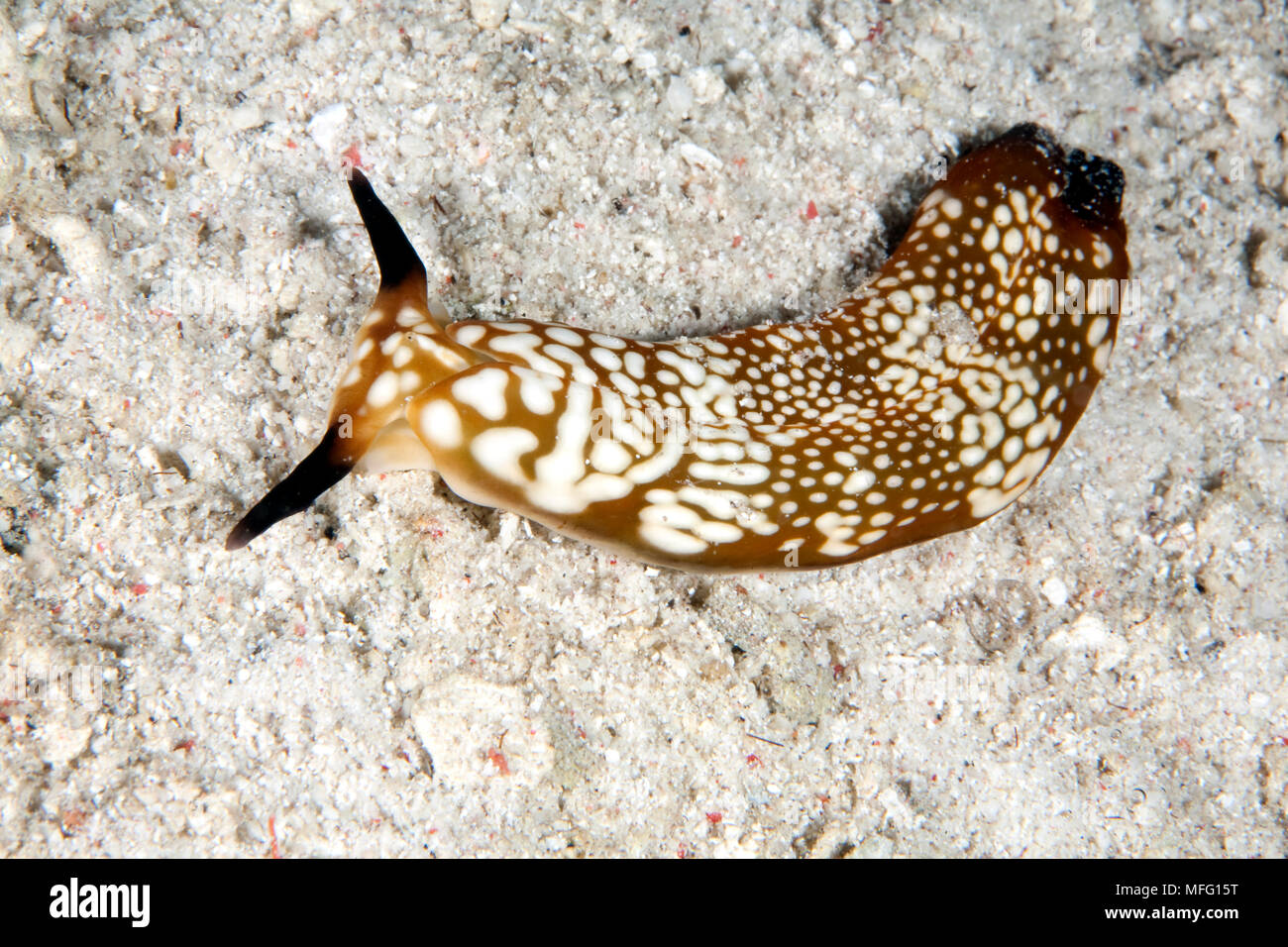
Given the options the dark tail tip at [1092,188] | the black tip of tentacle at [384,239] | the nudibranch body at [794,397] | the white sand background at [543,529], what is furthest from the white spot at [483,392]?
the dark tail tip at [1092,188]

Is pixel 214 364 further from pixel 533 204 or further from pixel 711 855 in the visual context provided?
pixel 711 855

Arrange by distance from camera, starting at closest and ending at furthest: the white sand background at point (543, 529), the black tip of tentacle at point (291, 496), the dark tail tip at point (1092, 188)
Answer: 1. the black tip of tentacle at point (291, 496)
2. the white sand background at point (543, 529)
3. the dark tail tip at point (1092, 188)

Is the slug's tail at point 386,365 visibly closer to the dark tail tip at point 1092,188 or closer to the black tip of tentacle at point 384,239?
the black tip of tentacle at point 384,239

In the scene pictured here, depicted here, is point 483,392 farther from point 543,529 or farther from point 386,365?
point 543,529

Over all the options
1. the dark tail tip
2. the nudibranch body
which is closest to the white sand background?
the nudibranch body

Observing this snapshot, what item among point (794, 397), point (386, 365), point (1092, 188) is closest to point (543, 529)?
point (386, 365)
